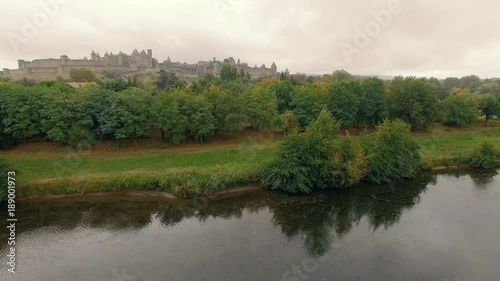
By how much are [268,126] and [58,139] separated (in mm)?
23625

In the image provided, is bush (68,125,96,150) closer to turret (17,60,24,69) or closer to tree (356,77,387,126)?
tree (356,77,387,126)

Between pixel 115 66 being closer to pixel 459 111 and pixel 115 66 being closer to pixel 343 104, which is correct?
pixel 343 104

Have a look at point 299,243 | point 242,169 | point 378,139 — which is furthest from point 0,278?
point 378,139

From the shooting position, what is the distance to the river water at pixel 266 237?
731 inches

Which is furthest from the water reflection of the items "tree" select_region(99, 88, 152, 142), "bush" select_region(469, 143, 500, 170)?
"bush" select_region(469, 143, 500, 170)

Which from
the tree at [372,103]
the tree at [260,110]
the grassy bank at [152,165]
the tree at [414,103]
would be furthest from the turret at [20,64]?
the tree at [414,103]

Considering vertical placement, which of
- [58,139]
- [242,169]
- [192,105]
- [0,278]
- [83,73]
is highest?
[83,73]

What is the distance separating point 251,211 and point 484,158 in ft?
88.6

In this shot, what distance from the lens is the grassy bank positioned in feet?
93.5

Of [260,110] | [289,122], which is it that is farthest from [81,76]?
[289,122]

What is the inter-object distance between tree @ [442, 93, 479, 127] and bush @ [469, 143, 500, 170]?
49.6ft

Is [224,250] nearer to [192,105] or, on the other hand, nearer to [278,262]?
[278,262]

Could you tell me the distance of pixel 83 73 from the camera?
3745 inches

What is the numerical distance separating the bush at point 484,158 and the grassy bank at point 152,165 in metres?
0.92
